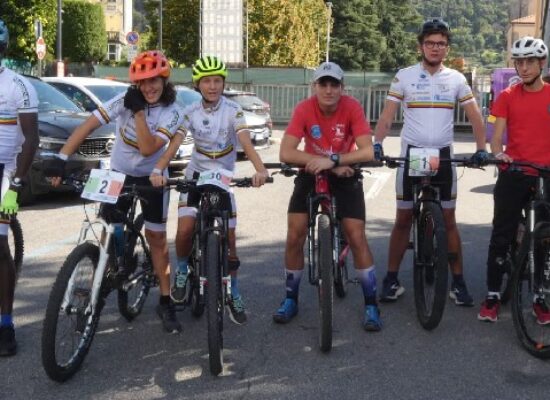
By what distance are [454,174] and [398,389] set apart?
2.19 metres

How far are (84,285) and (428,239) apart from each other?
247 cm

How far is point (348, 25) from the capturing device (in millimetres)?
76688

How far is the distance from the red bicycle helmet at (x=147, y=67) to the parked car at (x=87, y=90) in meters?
9.45

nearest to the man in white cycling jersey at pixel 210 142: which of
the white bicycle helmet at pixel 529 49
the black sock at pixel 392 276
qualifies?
the black sock at pixel 392 276

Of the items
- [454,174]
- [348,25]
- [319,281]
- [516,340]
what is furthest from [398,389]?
[348,25]

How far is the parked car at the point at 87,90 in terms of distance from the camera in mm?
14823

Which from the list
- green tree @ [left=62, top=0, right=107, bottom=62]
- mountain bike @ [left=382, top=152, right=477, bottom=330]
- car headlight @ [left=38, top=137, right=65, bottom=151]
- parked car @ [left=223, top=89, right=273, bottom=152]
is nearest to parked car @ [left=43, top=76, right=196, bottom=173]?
car headlight @ [left=38, top=137, right=65, bottom=151]

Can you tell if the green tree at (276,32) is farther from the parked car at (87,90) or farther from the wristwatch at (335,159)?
the wristwatch at (335,159)

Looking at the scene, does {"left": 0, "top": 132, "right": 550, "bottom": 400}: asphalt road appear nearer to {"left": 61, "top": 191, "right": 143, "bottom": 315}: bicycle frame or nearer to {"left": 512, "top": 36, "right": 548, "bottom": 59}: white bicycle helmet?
{"left": 61, "top": 191, "right": 143, "bottom": 315}: bicycle frame

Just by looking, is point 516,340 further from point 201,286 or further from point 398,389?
point 201,286

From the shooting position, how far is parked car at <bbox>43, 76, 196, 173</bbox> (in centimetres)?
1448

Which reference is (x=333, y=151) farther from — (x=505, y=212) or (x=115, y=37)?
(x=115, y=37)

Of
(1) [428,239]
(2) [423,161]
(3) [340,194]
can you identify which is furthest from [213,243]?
(1) [428,239]

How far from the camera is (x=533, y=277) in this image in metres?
5.39
